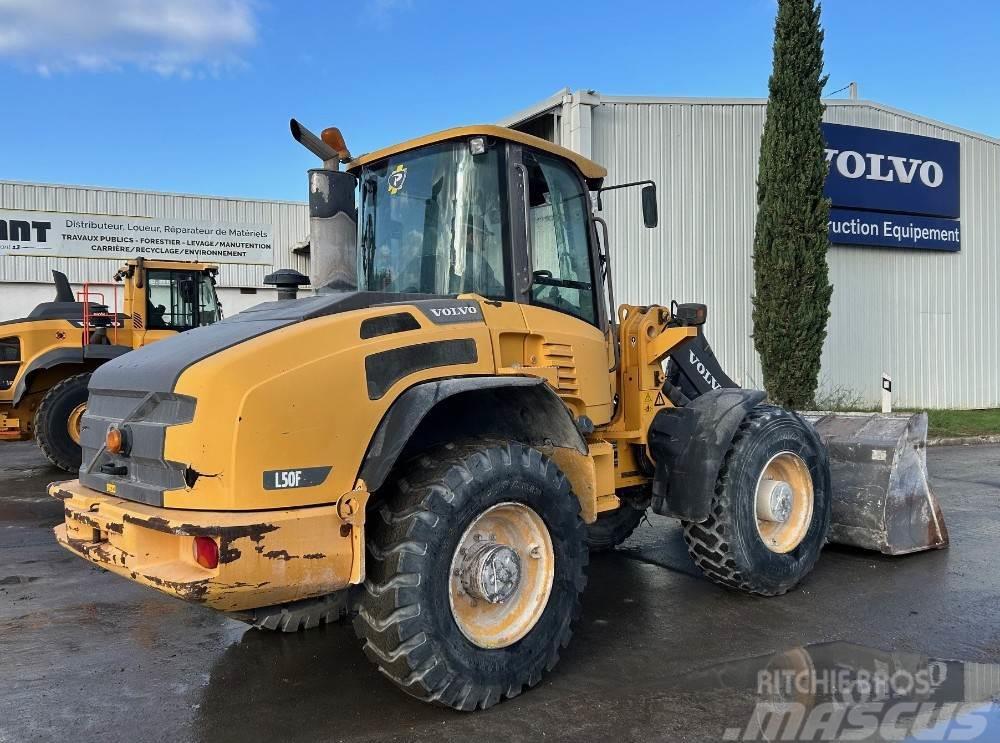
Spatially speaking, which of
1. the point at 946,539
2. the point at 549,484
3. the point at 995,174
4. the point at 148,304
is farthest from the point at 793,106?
the point at 549,484

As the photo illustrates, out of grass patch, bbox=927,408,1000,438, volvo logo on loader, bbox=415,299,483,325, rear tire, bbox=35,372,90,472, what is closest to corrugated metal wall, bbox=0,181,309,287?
rear tire, bbox=35,372,90,472

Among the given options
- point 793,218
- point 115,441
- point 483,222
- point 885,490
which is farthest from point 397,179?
point 793,218

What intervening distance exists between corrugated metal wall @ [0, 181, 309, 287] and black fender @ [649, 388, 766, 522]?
24423mm

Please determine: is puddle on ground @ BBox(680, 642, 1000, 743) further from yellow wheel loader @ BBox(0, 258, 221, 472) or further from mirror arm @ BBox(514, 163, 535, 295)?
yellow wheel loader @ BBox(0, 258, 221, 472)

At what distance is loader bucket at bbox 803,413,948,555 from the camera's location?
5.95 metres

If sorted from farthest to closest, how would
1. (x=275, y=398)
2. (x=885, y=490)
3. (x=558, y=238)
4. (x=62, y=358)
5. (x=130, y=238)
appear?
1. (x=130, y=238)
2. (x=62, y=358)
3. (x=885, y=490)
4. (x=558, y=238)
5. (x=275, y=398)

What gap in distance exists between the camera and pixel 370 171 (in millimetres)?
4758

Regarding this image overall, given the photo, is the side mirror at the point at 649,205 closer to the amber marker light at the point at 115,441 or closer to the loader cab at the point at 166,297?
the amber marker light at the point at 115,441

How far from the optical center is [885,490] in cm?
592

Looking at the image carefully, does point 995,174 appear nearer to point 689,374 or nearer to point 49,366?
point 689,374

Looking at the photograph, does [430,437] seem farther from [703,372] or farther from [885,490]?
[885,490]

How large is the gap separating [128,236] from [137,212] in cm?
87

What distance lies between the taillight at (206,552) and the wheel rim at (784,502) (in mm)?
3421

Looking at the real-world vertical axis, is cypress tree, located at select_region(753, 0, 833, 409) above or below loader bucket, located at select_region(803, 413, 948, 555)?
above
